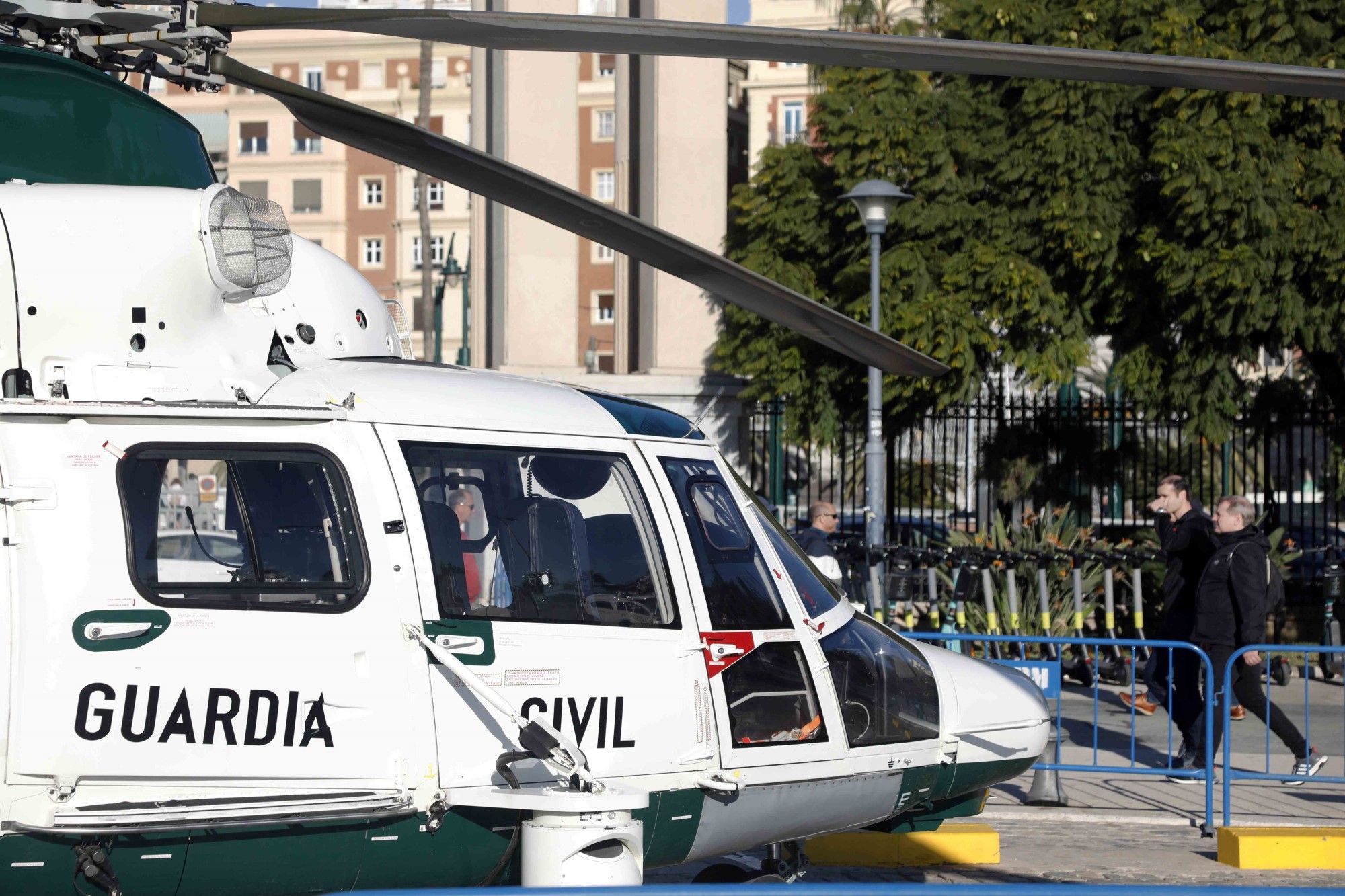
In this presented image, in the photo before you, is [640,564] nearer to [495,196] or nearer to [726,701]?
[726,701]

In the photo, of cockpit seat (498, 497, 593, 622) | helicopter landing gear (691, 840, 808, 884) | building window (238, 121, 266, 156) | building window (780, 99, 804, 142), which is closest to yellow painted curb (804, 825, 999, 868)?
helicopter landing gear (691, 840, 808, 884)

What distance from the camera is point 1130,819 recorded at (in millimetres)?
8172

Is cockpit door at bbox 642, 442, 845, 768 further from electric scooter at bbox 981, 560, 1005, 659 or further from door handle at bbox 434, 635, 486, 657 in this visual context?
electric scooter at bbox 981, 560, 1005, 659

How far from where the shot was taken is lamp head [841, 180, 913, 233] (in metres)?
12.7

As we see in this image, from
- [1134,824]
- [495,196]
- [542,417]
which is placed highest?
[495,196]

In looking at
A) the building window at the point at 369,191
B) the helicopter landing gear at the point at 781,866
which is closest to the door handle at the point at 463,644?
the helicopter landing gear at the point at 781,866

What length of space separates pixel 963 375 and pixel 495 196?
11.9 meters

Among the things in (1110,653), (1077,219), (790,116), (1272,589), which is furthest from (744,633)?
(790,116)

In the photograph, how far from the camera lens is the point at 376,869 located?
4.35 metres

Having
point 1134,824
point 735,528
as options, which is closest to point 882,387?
point 1134,824

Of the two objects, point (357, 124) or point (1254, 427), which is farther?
point (1254, 427)

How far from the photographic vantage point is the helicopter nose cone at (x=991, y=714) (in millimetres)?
5633

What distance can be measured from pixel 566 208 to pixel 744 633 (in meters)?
1.63

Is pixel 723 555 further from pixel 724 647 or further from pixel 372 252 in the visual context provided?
pixel 372 252
